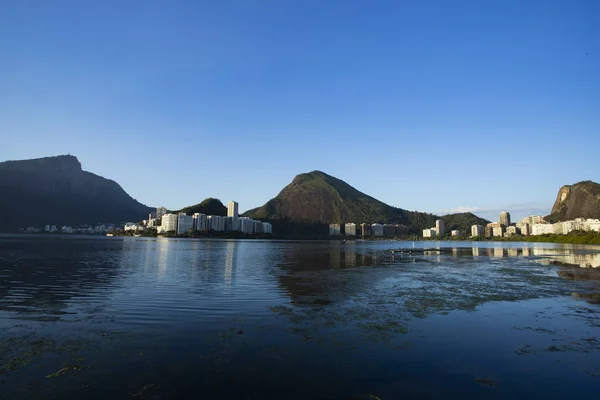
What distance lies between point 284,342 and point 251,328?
277 centimetres

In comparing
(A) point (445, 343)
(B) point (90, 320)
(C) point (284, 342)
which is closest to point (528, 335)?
(A) point (445, 343)

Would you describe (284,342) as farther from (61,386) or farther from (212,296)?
(212,296)

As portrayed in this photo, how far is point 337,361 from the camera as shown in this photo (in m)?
12.8

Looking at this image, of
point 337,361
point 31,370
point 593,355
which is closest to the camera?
point 31,370

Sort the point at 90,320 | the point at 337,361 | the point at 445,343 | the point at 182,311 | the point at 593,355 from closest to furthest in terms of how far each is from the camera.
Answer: the point at 337,361 → the point at 593,355 → the point at 445,343 → the point at 90,320 → the point at 182,311

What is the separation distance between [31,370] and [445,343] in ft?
53.1

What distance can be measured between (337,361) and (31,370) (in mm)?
10567

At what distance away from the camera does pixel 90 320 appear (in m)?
17.9

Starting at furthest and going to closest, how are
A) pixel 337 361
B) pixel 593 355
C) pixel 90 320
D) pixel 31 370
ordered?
pixel 90 320
pixel 593 355
pixel 337 361
pixel 31 370

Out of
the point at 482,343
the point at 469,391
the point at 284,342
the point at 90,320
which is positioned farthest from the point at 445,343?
the point at 90,320

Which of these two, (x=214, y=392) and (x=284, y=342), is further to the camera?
(x=284, y=342)

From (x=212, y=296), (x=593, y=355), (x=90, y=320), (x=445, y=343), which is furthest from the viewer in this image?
(x=212, y=296)

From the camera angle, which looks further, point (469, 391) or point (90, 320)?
point (90, 320)

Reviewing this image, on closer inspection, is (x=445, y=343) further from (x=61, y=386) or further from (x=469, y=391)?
(x=61, y=386)
